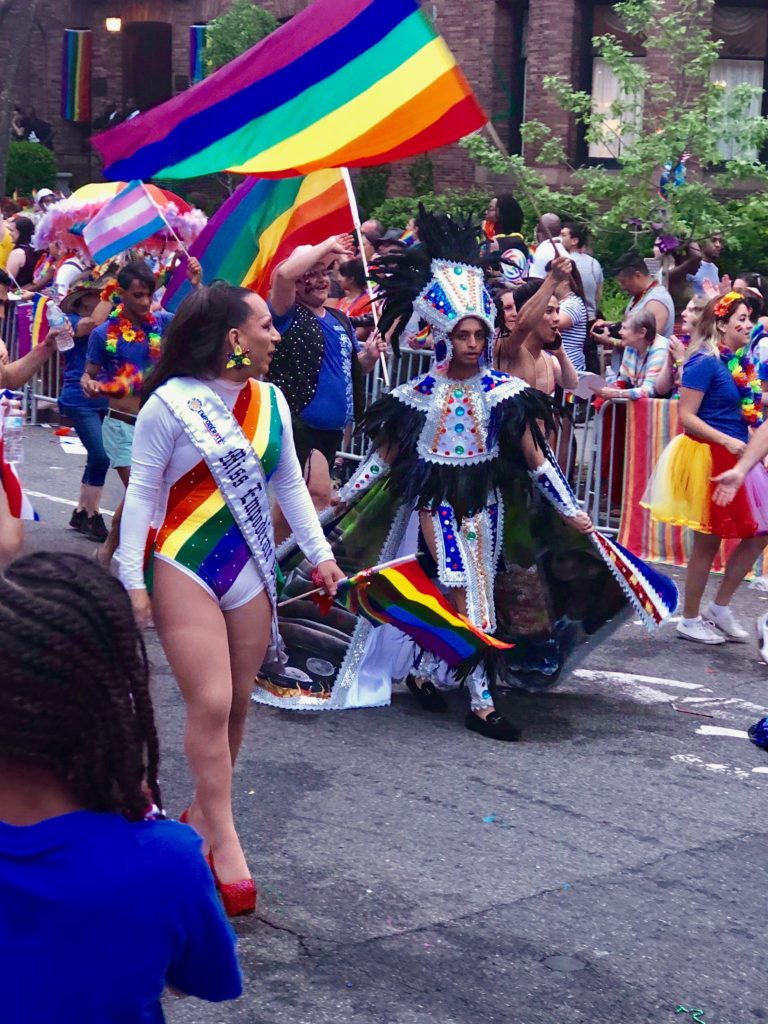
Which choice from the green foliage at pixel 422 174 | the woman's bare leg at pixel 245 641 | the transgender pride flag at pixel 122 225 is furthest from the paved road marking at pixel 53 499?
the green foliage at pixel 422 174

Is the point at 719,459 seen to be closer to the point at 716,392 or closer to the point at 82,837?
the point at 716,392

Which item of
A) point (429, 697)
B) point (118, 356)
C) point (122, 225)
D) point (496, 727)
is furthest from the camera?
point (122, 225)

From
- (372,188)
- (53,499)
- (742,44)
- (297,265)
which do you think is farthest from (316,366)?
(372,188)

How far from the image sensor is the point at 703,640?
8.26 m

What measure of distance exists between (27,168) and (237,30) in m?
4.45

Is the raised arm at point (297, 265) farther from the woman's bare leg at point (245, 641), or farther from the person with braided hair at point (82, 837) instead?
the person with braided hair at point (82, 837)

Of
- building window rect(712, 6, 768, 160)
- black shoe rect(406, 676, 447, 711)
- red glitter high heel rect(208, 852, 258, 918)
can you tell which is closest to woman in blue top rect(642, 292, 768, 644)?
black shoe rect(406, 676, 447, 711)

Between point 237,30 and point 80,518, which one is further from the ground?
point 237,30

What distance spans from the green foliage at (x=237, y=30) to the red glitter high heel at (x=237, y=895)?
2491cm

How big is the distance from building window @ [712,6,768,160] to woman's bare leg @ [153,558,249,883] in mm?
19854

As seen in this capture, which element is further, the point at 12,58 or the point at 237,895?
the point at 12,58

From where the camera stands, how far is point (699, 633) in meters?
8.28

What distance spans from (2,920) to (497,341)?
18.6ft

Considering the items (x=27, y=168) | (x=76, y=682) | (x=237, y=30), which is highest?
(x=237, y=30)
